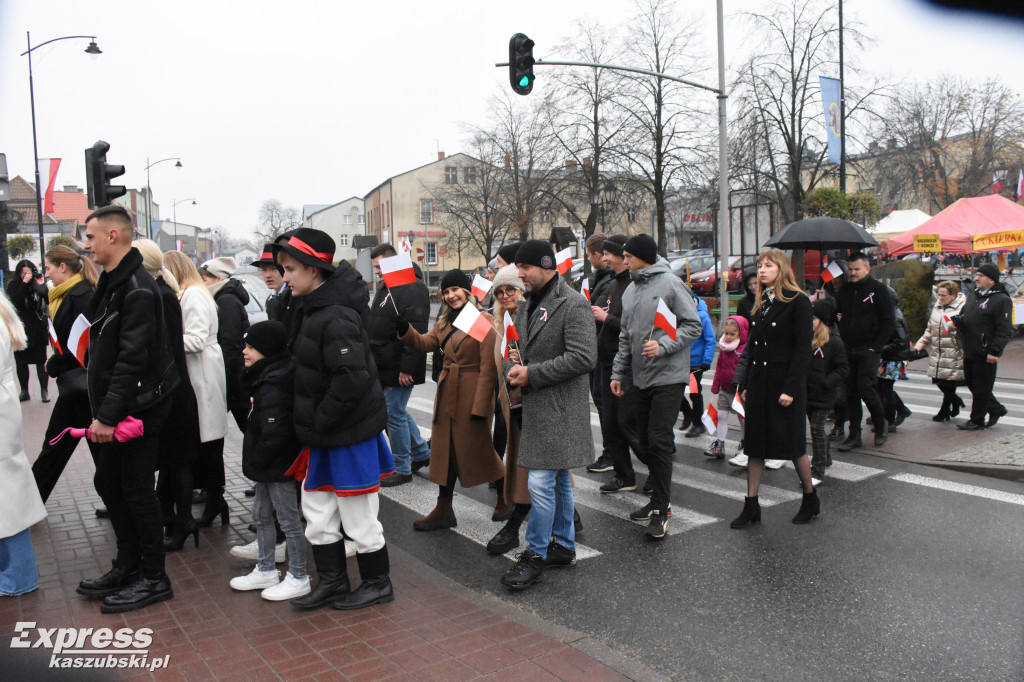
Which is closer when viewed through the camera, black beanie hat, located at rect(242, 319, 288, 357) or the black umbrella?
black beanie hat, located at rect(242, 319, 288, 357)

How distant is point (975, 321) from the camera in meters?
9.04

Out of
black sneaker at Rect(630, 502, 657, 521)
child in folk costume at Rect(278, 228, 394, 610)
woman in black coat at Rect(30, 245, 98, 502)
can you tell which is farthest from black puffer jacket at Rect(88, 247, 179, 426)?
black sneaker at Rect(630, 502, 657, 521)

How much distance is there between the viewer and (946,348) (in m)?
9.35

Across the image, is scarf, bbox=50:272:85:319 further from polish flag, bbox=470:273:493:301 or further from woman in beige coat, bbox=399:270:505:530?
polish flag, bbox=470:273:493:301

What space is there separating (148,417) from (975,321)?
338 inches

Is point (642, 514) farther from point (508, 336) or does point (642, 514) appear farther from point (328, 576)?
point (328, 576)

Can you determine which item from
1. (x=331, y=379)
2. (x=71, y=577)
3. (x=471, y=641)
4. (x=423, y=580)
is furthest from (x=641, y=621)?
(x=71, y=577)

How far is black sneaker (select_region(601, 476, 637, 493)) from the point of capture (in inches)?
267

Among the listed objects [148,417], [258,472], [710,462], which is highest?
[148,417]

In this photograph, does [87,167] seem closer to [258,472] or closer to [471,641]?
[258,472]

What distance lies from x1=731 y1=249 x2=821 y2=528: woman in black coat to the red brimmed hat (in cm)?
317

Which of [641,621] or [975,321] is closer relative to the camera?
[641,621]

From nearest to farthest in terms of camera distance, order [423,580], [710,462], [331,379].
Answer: [331,379], [423,580], [710,462]

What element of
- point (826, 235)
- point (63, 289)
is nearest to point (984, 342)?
point (826, 235)
